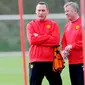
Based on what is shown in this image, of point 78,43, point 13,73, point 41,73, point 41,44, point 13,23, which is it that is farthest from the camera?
point 13,23

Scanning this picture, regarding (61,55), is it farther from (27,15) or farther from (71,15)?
(27,15)

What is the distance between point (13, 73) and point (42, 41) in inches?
152

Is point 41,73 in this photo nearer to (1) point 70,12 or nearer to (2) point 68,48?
(2) point 68,48

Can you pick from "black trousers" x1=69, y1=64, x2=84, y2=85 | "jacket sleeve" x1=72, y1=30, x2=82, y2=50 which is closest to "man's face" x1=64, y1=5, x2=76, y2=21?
"jacket sleeve" x1=72, y1=30, x2=82, y2=50

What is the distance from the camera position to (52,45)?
5.18 m

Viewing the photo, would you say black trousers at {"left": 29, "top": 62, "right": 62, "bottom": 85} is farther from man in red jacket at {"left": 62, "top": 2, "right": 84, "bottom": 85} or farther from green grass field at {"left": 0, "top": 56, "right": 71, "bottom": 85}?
green grass field at {"left": 0, "top": 56, "right": 71, "bottom": 85}

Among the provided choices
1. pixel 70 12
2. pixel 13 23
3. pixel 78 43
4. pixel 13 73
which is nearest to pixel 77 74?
pixel 78 43

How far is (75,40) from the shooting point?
16.3 feet

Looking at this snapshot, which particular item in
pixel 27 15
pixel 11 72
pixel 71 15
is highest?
pixel 27 15

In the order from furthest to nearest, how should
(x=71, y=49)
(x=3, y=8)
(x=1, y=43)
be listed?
(x=3, y=8), (x=1, y=43), (x=71, y=49)

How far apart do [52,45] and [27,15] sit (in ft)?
29.7

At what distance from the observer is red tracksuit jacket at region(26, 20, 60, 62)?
5.12 meters

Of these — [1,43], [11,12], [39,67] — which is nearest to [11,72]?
[39,67]

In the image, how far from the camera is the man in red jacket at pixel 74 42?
4.94 meters
